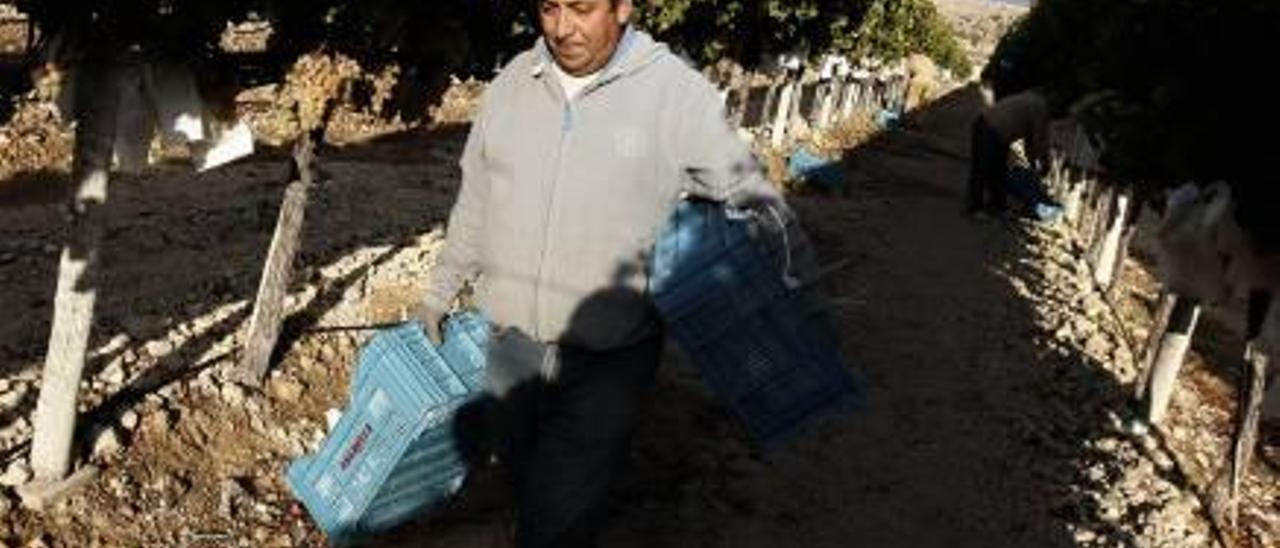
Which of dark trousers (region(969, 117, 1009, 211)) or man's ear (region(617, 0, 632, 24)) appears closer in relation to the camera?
man's ear (region(617, 0, 632, 24))

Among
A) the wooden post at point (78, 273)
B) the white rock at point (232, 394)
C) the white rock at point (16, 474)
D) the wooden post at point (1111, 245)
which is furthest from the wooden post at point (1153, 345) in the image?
the white rock at point (16, 474)

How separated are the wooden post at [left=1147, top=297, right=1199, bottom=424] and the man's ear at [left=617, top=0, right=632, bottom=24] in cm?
666

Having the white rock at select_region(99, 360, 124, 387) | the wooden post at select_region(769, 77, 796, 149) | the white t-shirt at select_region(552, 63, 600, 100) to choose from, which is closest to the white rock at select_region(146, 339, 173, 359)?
the white rock at select_region(99, 360, 124, 387)

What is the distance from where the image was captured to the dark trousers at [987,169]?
17.3m

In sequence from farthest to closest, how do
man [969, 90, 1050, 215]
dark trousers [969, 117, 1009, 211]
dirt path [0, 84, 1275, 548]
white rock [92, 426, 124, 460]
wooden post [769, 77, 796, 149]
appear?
wooden post [769, 77, 796, 149] < dark trousers [969, 117, 1009, 211] < man [969, 90, 1050, 215] < dirt path [0, 84, 1275, 548] < white rock [92, 426, 124, 460]

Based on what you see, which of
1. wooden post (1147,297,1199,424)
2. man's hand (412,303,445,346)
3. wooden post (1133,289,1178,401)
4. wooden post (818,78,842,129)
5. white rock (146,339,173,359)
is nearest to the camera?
man's hand (412,303,445,346)

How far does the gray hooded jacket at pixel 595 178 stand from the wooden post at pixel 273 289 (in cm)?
319

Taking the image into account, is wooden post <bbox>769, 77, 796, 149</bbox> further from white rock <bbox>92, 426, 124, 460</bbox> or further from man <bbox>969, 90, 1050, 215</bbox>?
white rock <bbox>92, 426, 124, 460</bbox>

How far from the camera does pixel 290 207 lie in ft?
24.4

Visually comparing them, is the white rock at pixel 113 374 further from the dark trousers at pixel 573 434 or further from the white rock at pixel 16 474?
the dark trousers at pixel 573 434

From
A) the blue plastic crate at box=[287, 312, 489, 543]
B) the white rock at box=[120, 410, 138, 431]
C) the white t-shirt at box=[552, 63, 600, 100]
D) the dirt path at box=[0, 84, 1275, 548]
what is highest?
the white t-shirt at box=[552, 63, 600, 100]

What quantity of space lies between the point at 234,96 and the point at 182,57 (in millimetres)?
289

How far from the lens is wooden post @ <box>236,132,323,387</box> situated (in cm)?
745

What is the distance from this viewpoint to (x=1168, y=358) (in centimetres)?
1029
